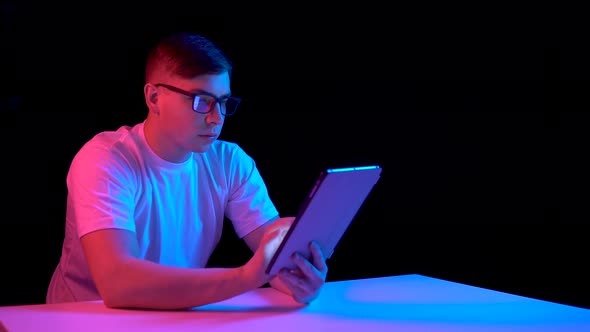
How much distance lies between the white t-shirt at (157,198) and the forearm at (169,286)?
0.23 meters

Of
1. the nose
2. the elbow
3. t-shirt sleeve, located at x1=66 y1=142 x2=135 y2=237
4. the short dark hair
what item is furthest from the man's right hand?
the short dark hair

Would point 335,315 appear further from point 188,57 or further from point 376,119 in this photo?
point 376,119

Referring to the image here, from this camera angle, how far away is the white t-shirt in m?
1.82

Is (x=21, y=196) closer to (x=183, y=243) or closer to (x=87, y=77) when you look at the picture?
(x=87, y=77)

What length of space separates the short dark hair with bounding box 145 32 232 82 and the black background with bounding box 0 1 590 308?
0.54 m

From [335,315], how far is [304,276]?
0.13 meters

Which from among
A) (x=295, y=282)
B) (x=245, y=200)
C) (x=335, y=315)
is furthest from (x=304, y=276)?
(x=245, y=200)

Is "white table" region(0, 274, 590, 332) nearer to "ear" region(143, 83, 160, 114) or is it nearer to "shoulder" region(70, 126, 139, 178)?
"shoulder" region(70, 126, 139, 178)

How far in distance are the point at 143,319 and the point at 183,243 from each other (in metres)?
0.75

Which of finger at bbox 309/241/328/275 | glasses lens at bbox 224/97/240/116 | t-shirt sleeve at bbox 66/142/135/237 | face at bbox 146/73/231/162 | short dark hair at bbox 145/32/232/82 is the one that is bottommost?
t-shirt sleeve at bbox 66/142/135/237

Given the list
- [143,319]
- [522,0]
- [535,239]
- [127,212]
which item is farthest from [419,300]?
[522,0]

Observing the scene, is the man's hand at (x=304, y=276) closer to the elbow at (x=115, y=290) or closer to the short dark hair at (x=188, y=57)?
the elbow at (x=115, y=290)

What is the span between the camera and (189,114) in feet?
6.36

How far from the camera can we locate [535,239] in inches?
103
